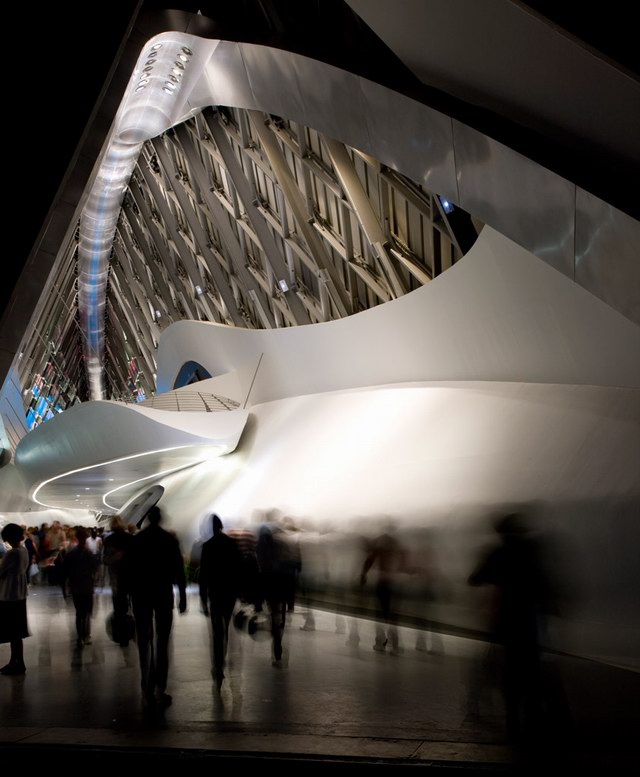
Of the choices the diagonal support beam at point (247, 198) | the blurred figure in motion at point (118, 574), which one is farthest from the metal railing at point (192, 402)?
the blurred figure in motion at point (118, 574)

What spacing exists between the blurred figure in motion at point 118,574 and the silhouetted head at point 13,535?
37.4 inches

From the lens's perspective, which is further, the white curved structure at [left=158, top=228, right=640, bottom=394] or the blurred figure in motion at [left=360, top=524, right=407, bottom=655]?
the blurred figure in motion at [left=360, top=524, right=407, bottom=655]

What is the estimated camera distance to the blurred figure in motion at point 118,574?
7.03 meters

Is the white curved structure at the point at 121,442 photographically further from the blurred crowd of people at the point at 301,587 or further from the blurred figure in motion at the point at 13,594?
the blurred figure in motion at the point at 13,594

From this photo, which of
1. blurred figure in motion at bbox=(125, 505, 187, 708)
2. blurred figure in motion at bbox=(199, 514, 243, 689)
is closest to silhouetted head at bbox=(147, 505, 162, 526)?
blurred figure in motion at bbox=(125, 505, 187, 708)

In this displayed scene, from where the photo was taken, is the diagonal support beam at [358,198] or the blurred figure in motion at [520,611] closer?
the blurred figure in motion at [520,611]

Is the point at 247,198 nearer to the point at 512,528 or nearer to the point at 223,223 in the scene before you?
the point at 223,223

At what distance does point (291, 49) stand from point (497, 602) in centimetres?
621

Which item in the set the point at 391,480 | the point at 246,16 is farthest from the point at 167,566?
the point at 246,16

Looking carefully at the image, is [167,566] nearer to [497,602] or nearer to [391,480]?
[497,602]

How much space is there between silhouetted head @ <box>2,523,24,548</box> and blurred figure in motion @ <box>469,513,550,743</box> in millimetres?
3879

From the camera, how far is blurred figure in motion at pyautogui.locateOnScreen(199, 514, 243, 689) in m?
5.46

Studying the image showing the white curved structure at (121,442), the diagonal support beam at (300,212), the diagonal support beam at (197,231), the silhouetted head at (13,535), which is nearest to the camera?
the silhouetted head at (13,535)

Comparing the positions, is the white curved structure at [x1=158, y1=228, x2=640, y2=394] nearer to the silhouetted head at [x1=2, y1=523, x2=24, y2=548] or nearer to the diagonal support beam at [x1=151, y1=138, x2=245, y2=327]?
the silhouetted head at [x1=2, y1=523, x2=24, y2=548]
